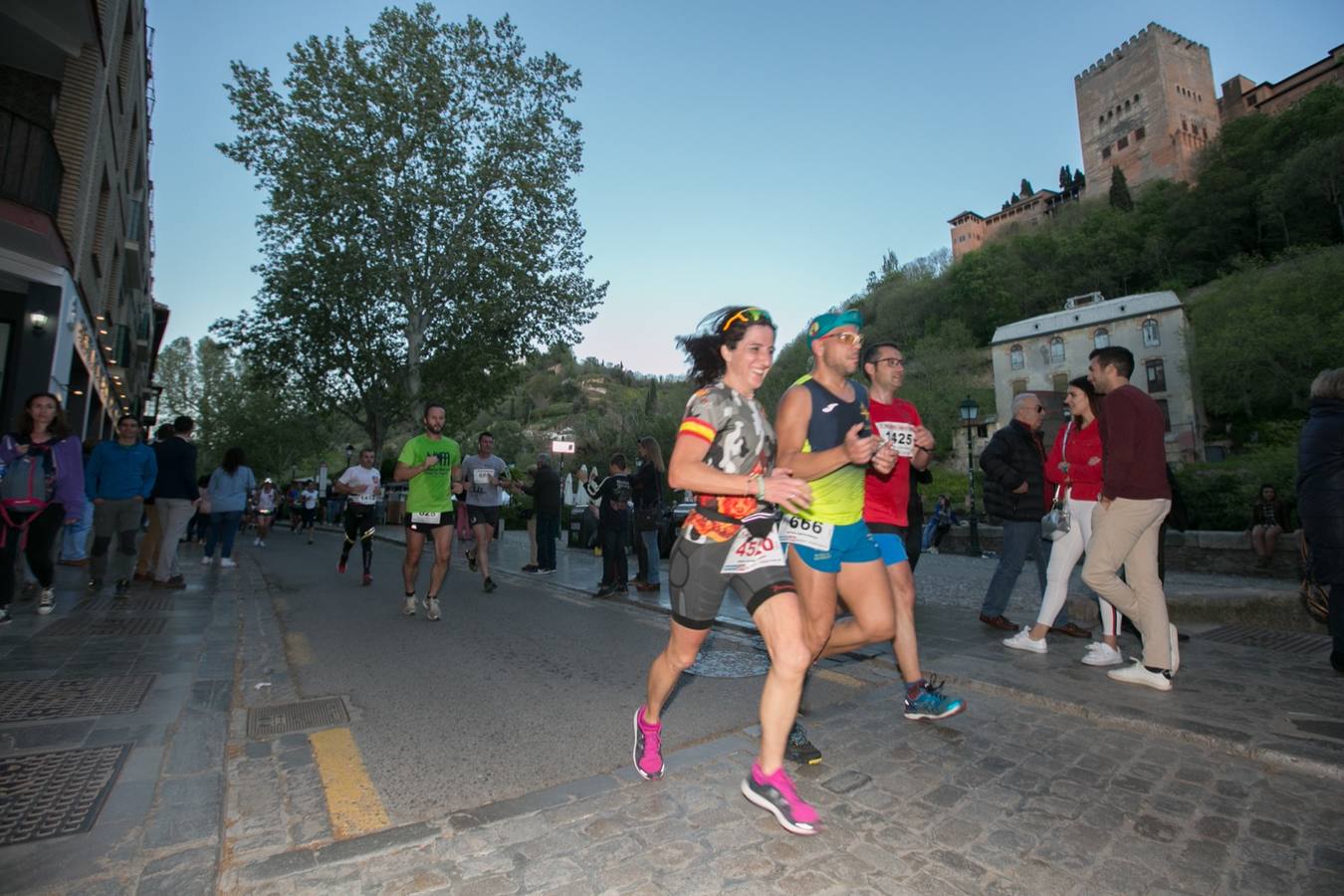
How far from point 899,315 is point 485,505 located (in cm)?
8899

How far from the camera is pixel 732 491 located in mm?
2461

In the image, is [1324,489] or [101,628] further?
[101,628]

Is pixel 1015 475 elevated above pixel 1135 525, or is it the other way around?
pixel 1015 475

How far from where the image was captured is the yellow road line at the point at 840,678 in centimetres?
424

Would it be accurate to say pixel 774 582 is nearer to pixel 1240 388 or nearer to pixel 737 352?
pixel 737 352

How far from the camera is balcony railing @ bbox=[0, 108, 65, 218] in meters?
9.64

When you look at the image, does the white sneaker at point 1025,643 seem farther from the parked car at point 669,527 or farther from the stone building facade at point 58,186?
the stone building facade at point 58,186

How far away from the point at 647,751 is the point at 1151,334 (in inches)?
2503

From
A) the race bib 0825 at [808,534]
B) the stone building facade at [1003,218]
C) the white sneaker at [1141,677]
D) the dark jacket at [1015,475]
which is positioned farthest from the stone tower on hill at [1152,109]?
the race bib 0825 at [808,534]

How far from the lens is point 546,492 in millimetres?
11227

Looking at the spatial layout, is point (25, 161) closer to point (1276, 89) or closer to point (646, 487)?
point (646, 487)

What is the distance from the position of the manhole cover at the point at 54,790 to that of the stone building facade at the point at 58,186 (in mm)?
10272

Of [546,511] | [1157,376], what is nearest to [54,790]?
[546,511]

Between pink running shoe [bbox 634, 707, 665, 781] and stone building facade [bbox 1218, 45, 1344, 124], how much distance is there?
86211mm
